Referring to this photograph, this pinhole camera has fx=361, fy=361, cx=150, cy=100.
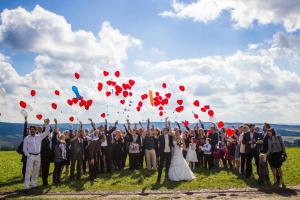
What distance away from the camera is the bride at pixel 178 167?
1875 cm

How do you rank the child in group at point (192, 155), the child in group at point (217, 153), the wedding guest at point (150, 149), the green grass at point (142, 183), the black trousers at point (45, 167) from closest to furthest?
the green grass at point (142, 183) < the black trousers at point (45, 167) < the child in group at point (217, 153) < the child in group at point (192, 155) < the wedding guest at point (150, 149)

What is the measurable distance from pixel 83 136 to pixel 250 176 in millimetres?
9498

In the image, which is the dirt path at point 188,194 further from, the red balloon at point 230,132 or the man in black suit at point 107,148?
the red balloon at point 230,132

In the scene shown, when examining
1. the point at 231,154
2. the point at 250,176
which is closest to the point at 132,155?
the point at 231,154

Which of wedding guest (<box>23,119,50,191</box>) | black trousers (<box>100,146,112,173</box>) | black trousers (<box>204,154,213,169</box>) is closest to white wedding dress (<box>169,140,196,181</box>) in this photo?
black trousers (<box>204,154,213,169</box>)

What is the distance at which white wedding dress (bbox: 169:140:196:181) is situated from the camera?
1875 centimetres

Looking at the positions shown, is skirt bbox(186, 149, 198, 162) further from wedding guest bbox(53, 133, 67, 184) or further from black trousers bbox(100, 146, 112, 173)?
wedding guest bbox(53, 133, 67, 184)

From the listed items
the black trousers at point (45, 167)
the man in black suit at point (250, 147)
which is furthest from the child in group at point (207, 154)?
the black trousers at point (45, 167)

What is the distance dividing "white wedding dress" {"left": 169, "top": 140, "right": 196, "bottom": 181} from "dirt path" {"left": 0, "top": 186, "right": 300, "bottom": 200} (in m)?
3.39

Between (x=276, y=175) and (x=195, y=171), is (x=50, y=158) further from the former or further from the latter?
(x=276, y=175)

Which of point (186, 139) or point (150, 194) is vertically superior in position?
point (186, 139)

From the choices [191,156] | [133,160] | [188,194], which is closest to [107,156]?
[133,160]

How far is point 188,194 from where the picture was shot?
48.3 feet

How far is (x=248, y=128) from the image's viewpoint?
63.2 feet
